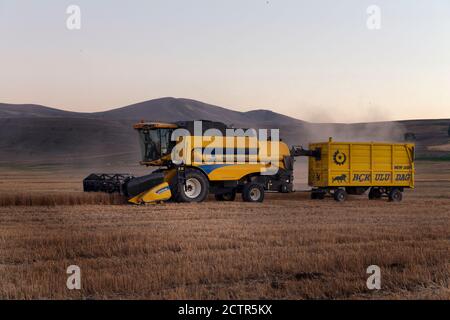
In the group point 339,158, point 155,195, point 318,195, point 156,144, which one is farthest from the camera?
point 318,195

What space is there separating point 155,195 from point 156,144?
7.34ft

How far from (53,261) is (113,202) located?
12101 millimetres

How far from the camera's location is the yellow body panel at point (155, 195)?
71.0ft

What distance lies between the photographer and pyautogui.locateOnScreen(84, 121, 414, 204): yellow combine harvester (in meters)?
22.5

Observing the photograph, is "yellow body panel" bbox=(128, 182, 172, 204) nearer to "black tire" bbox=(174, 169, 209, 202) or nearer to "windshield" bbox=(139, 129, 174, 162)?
"black tire" bbox=(174, 169, 209, 202)

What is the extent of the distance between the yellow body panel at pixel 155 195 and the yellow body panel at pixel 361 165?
6.63 metres

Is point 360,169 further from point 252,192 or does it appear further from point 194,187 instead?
point 194,187

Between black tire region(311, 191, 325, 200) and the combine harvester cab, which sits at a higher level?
the combine harvester cab

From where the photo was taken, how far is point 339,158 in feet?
81.5

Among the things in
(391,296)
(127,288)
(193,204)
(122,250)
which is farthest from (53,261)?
(193,204)
